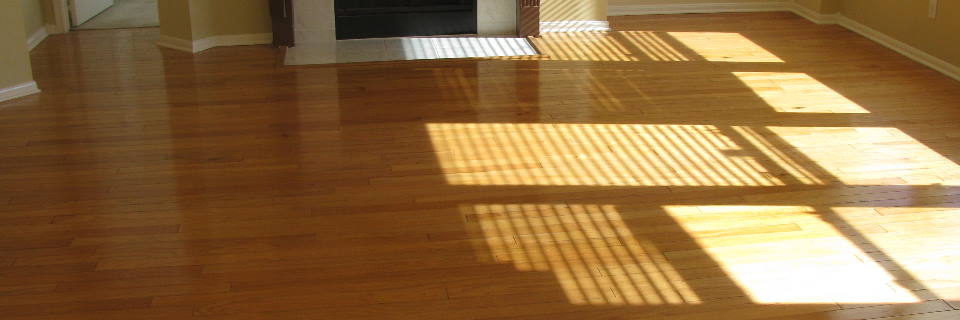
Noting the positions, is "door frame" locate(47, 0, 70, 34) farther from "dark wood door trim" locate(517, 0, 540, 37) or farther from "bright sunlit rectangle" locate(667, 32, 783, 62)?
"bright sunlit rectangle" locate(667, 32, 783, 62)

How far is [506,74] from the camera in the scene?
538cm

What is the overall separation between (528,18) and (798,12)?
2037 mm

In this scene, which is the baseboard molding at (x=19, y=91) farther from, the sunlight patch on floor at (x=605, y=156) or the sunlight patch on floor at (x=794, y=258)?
the sunlight patch on floor at (x=794, y=258)

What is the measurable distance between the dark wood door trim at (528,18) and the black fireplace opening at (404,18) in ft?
0.93

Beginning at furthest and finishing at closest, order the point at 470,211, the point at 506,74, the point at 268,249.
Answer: the point at 506,74 → the point at 470,211 → the point at 268,249

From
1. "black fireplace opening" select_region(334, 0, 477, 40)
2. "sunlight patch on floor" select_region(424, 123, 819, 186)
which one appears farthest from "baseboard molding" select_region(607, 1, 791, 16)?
"sunlight patch on floor" select_region(424, 123, 819, 186)

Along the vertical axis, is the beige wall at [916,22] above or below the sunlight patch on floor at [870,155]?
above

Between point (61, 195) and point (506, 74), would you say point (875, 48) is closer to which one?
point (506, 74)

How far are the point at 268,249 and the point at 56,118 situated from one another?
1.97 metres

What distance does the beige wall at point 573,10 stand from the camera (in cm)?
648

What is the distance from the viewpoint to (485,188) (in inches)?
146

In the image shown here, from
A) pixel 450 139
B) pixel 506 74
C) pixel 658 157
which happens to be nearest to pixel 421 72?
pixel 506 74

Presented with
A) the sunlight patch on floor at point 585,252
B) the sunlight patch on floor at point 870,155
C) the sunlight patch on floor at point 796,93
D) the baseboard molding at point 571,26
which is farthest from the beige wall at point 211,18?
the sunlight patch on floor at point 870,155

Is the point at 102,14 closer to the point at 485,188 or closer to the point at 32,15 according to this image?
the point at 32,15
